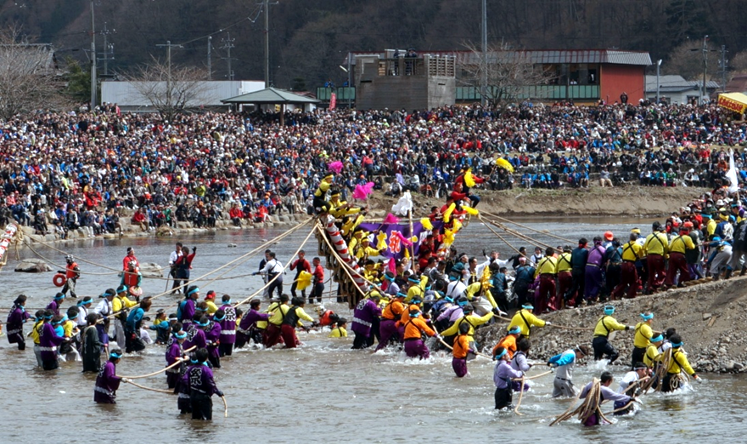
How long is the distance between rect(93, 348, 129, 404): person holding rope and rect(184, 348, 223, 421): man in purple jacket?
1.27 m

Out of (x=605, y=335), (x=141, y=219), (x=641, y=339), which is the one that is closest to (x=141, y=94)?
(x=141, y=219)

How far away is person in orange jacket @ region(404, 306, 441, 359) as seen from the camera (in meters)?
18.7

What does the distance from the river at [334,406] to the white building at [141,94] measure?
1900 inches

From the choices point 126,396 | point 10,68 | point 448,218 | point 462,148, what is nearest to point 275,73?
point 10,68

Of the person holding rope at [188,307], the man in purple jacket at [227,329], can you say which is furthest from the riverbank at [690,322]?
the person holding rope at [188,307]

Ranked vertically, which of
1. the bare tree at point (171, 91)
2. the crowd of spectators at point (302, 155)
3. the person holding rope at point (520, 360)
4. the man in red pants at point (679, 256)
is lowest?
the person holding rope at point (520, 360)

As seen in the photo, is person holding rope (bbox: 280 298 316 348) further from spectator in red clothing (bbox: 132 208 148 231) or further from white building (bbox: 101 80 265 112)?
white building (bbox: 101 80 265 112)

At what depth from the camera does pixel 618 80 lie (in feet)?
242

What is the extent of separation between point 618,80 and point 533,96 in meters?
6.81

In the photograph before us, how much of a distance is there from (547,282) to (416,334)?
314 centimetres

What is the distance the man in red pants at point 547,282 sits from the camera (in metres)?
20.7

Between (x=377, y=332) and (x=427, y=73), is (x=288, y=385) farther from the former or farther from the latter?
(x=427, y=73)

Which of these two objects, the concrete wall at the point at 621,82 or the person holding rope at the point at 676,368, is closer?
the person holding rope at the point at 676,368

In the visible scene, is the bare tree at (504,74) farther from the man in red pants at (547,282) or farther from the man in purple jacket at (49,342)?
the man in purple jacket at (49,342)
